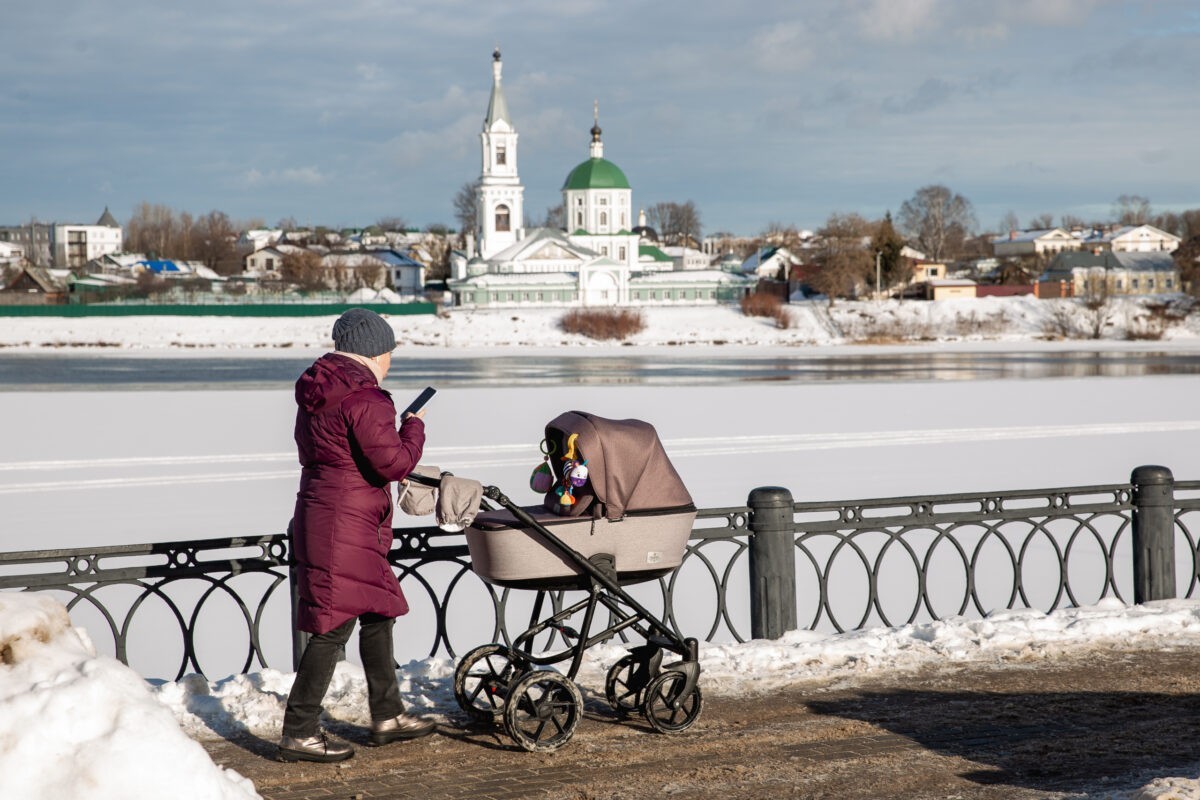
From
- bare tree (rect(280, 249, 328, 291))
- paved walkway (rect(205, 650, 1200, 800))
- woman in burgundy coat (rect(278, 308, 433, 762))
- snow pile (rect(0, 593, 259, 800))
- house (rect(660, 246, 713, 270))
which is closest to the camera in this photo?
snow pile (rect(0, 593, 259, 800))

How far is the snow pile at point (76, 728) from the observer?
11.6 ft

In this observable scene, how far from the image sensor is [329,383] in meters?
4.82

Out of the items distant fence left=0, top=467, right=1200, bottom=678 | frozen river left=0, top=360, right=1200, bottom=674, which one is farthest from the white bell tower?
distant fence left=0, top=467, right=1200, bottom=678

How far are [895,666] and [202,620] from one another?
5119 mm

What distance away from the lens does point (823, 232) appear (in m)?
85.9

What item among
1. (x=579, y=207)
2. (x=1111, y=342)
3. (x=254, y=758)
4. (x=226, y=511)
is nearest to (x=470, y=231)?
(x=579, y=207)

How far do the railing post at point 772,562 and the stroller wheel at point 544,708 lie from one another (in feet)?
6.09

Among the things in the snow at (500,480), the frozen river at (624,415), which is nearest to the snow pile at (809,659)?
the snow at (500,480)

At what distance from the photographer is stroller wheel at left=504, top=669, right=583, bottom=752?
16.7ft

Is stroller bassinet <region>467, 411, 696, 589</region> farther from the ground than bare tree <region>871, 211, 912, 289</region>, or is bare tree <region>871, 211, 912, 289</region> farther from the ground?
bare tree <region>871, 211, 912, 289</region>

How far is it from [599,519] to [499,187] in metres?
93.3

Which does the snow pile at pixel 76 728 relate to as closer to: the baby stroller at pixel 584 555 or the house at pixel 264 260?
the baby stroller at pixel 584 555

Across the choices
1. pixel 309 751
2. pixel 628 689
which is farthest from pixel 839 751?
pixel 309 751

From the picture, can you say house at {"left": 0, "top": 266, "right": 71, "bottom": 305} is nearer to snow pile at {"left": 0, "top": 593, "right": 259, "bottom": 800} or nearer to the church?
the church
